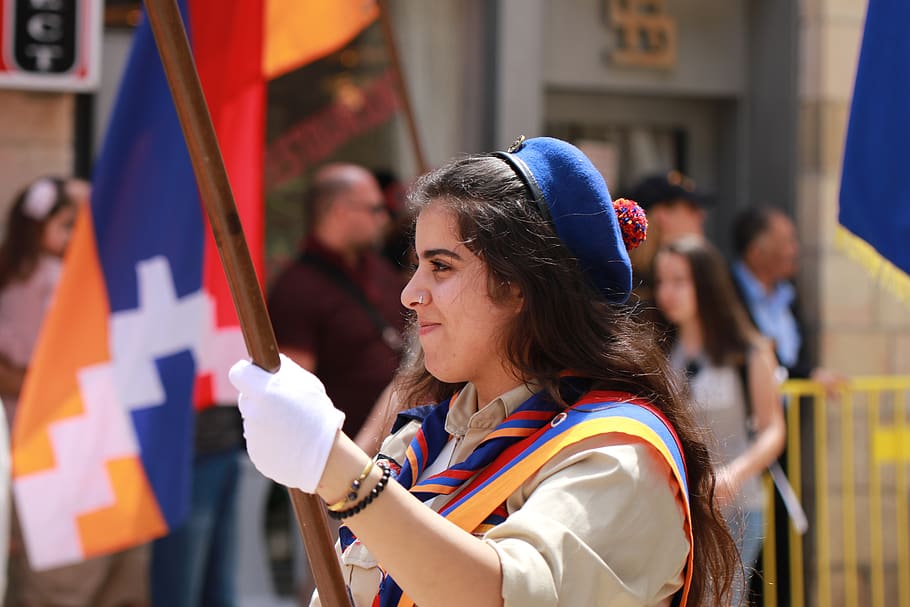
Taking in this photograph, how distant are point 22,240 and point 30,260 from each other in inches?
3.4

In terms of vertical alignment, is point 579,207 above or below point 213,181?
below

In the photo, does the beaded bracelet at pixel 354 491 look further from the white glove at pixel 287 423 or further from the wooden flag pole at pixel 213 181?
the wooden flag pole at pixel 213 181

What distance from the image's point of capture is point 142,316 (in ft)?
12.9

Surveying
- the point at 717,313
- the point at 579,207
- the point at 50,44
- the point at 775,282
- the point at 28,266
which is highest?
the point at 579,207

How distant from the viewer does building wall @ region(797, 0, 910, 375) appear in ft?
19.4

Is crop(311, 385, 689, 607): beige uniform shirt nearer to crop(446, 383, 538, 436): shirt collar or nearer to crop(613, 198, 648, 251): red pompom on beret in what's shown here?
crop(446, 383, 538, 436): shirt collar

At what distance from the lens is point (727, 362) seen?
14.6 ft

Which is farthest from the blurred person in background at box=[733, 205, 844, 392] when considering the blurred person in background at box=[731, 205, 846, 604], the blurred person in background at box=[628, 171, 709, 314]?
the blurred person in background at box=[628, 171, 709, 314]

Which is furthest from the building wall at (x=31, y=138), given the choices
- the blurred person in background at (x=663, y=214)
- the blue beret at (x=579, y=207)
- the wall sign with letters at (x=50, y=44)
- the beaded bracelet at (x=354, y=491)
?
the beaded bracelet at (x=354, y=491)

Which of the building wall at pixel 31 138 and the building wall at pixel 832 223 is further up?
the building wall at pixel 31 138

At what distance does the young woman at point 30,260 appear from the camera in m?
4.56

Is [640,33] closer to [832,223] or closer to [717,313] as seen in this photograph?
[832,223]

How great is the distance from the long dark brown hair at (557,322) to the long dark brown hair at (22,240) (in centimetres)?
294

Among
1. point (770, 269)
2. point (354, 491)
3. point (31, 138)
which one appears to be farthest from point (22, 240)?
point (354, 491)
